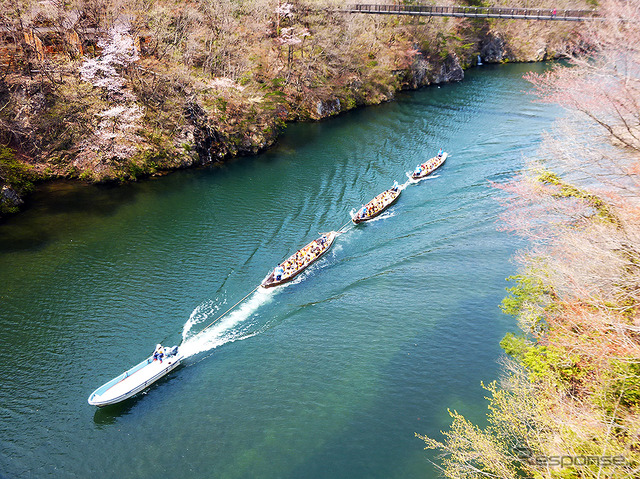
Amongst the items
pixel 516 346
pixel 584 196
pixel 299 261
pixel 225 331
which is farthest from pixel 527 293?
pixel 225 331

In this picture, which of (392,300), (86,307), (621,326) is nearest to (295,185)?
(392,300)

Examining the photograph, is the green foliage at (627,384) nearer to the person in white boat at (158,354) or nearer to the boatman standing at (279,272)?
the boatman standing at (279,272)

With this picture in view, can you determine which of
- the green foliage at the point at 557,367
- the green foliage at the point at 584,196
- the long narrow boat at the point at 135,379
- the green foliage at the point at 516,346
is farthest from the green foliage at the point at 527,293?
the long narrow boat at the point at 135,379

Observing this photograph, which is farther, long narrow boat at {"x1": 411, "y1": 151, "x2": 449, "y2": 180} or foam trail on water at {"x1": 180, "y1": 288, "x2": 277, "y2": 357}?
long narrow boat at {"x1": 411, "y1": 151, "x2": 449, "y2": 180}

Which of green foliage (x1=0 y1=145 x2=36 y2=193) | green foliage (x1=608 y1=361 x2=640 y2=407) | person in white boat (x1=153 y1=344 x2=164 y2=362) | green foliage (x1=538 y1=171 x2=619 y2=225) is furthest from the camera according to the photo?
green foliage (x1=0 y1=145 x2=36 y2=193)

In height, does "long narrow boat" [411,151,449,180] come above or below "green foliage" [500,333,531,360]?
above

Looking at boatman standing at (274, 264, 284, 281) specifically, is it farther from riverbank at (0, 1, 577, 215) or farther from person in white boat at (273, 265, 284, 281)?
riverbank at (0, 1, 577, 215)

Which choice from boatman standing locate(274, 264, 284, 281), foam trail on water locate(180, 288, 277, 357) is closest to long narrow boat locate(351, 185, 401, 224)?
boatman standing locate(274, 264, 284, 281)
